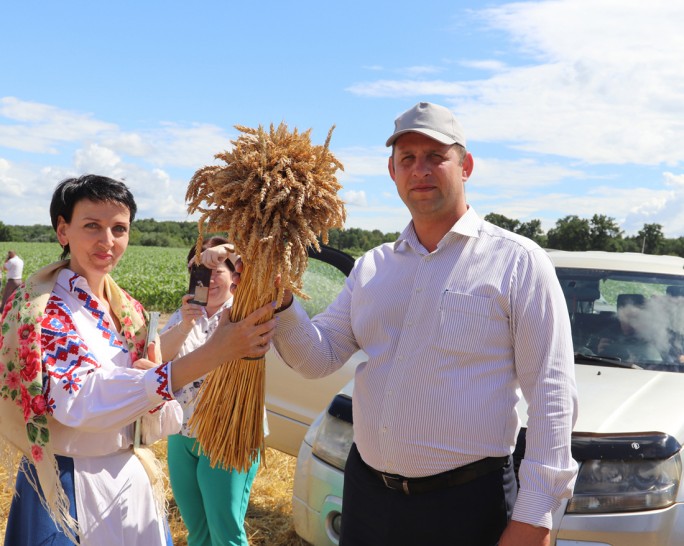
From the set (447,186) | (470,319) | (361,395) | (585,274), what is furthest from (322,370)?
(585,274)

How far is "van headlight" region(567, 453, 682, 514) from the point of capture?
110 inches

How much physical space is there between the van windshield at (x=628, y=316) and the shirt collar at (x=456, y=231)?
→ 1.65 meters

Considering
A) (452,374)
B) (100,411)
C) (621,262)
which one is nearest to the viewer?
(100,411)

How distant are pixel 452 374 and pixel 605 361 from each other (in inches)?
70.4

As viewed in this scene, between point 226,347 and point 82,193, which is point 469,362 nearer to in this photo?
point 226,347

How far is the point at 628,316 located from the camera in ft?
13.5

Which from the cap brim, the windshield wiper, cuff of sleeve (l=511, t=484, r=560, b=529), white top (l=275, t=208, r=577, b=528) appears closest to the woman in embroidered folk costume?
white top (l=275, t=208, r=577, b=528)

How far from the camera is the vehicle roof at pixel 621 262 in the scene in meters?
4.29

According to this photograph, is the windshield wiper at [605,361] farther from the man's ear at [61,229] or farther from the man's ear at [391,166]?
the man's ear at [61,229]

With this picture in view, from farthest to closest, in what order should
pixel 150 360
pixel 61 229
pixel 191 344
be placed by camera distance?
pixel 191 344 < pixel 150 360 < pixel 61 229

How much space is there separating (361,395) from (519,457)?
791mm

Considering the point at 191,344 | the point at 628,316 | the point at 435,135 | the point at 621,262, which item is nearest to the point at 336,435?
the point at 191,344

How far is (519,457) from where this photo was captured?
9.45ft

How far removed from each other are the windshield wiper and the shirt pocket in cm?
169
